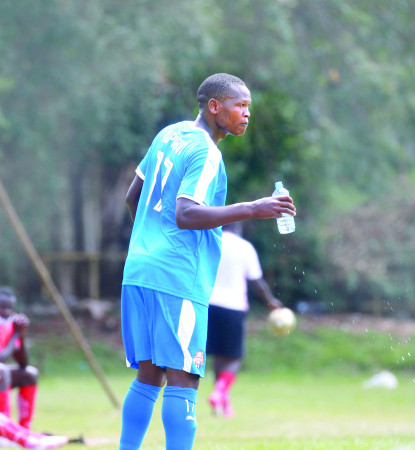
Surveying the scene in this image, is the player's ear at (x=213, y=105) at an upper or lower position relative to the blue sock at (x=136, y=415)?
upper

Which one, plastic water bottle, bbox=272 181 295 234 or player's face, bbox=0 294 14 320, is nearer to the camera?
plastic water bottle, bbox=272 181 295 234

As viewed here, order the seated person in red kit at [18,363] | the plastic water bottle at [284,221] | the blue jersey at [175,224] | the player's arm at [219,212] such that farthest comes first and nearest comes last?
the seated person in red kit at [18,363]
the plastic water bottle at [284,221]
the blue jersey at [175,224]
the player's arm at [219,212]

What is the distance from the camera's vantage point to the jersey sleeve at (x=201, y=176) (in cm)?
426

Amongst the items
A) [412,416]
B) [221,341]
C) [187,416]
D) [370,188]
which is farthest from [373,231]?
[187,416]

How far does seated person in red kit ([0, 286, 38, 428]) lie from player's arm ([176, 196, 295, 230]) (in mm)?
3166

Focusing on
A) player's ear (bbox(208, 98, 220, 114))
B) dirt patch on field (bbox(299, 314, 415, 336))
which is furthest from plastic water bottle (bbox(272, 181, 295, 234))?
dirt patch on field (bbox(299, 314, 415, 336))

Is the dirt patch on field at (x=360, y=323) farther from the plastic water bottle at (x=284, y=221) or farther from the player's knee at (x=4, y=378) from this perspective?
the plastic water bottle at (x=284, y=221)

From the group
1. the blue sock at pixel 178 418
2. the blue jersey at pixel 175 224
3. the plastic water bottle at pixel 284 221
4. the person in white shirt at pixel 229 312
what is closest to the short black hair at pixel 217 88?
the blue jersey at pixel 175 224

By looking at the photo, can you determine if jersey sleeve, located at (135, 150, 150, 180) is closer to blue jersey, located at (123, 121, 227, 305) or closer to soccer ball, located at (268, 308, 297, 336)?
blue jersey, located at (123, 121, 227, 305)

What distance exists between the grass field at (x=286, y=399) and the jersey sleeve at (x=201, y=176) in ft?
7.95

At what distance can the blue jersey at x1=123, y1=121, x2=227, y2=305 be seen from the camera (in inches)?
171

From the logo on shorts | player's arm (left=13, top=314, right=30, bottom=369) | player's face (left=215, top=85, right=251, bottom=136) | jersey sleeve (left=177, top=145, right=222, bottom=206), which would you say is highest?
player's face (left=215, top=85, right=251, bottom=136)

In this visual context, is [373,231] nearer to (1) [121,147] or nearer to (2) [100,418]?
(1) [121,147]

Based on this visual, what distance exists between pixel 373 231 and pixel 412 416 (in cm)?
1087
